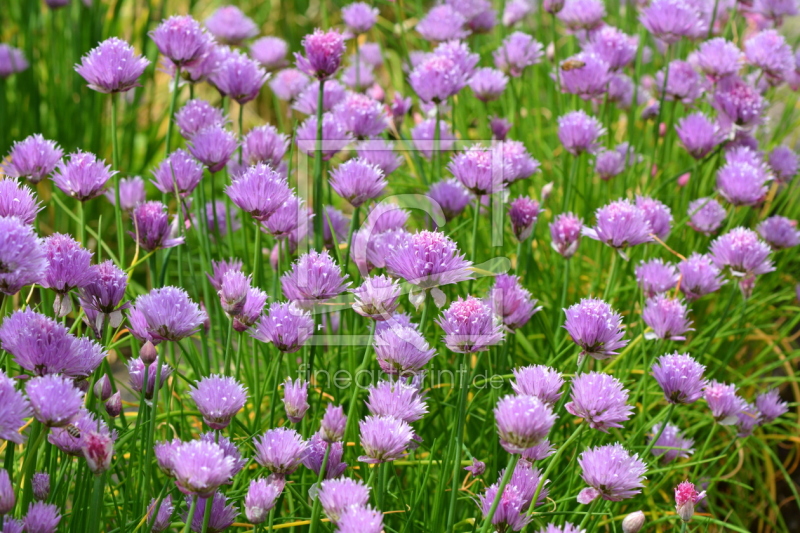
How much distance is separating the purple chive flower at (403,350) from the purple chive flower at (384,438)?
15 cm

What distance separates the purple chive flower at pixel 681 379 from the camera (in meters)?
1.43

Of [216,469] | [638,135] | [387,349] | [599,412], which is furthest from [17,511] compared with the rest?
[638,135]

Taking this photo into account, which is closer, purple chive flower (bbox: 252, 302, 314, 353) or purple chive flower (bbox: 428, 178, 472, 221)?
purple chive flower (bbox: 252, 302, 314, 353)

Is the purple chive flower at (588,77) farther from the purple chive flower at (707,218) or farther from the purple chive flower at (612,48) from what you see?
the purple chive flower at (707,218)

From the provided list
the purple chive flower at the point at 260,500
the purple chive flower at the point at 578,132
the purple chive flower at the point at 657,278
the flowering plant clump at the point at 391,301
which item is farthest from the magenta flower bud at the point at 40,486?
the purple chive flower at the point at 578,132

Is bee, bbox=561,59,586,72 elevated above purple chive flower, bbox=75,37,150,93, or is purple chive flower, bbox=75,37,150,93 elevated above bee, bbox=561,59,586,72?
purple chive flower, bbox=75,37,150,93

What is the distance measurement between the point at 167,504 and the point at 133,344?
538 millimetres

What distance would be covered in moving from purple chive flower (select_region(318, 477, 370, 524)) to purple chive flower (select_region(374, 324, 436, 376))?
0.81 ft

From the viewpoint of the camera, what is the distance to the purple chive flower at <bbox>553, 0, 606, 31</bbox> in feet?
8.55

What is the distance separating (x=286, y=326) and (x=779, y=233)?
1.47 meters

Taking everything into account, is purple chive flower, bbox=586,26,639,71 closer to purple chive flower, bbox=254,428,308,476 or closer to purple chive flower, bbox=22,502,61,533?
purple chive flower, bbox=254,428,308,476

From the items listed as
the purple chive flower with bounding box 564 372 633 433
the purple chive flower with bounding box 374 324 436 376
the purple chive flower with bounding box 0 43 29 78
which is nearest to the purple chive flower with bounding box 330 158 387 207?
the purple chive flower with bounding box 374 324 436 376

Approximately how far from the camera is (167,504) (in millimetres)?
1329

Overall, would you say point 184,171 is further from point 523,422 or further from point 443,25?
point 443,25
